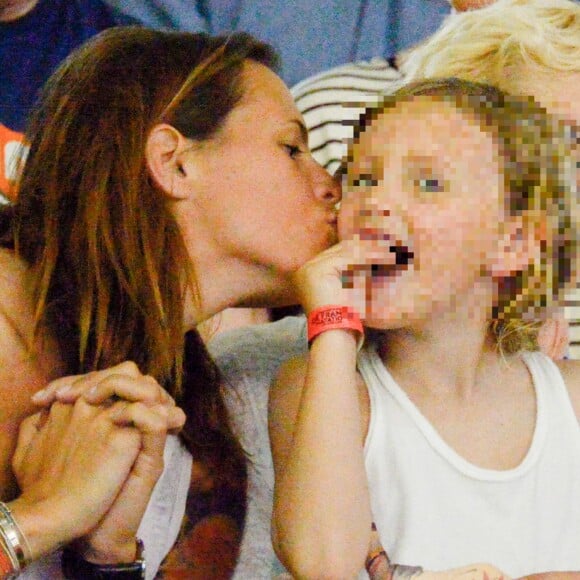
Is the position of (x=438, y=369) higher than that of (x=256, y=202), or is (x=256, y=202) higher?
(x=256, y=202)

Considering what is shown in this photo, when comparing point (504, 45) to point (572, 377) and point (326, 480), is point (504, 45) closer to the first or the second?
point (572, 377)

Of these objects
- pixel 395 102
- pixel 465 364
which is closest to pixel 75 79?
pixel 395 102

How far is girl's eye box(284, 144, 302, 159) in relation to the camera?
2.27 feet

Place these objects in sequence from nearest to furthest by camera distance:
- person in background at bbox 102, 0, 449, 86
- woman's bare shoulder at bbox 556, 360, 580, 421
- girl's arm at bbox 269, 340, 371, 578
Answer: girl's arm at bbox 269, 340, 371, 578
woman's bare shoulder at bbox 556, 360, 580, 421
person in background at bbox 102, 0, 449, 86


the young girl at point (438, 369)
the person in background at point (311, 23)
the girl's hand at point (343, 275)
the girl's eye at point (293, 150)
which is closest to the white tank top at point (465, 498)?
the young girl at point (438, 369)

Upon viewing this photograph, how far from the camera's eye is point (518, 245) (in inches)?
22.1

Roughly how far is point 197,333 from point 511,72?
14.3 inches

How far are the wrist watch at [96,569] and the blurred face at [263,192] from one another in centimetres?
26

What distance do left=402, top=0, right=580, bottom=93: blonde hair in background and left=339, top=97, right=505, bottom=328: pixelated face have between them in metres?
0.11

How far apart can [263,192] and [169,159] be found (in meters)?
0.08

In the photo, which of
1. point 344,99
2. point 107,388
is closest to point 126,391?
point 107,388

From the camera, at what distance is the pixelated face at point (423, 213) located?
543mm

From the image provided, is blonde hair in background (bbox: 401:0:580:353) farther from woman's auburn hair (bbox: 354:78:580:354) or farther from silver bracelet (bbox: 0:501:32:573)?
silver bracelet (bbox: 0:501:32:573)

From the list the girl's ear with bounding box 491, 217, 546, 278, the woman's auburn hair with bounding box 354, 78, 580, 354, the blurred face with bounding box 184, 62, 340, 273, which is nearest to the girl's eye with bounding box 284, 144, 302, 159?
the blurred face with bounding box 184, 62, 340, 273
